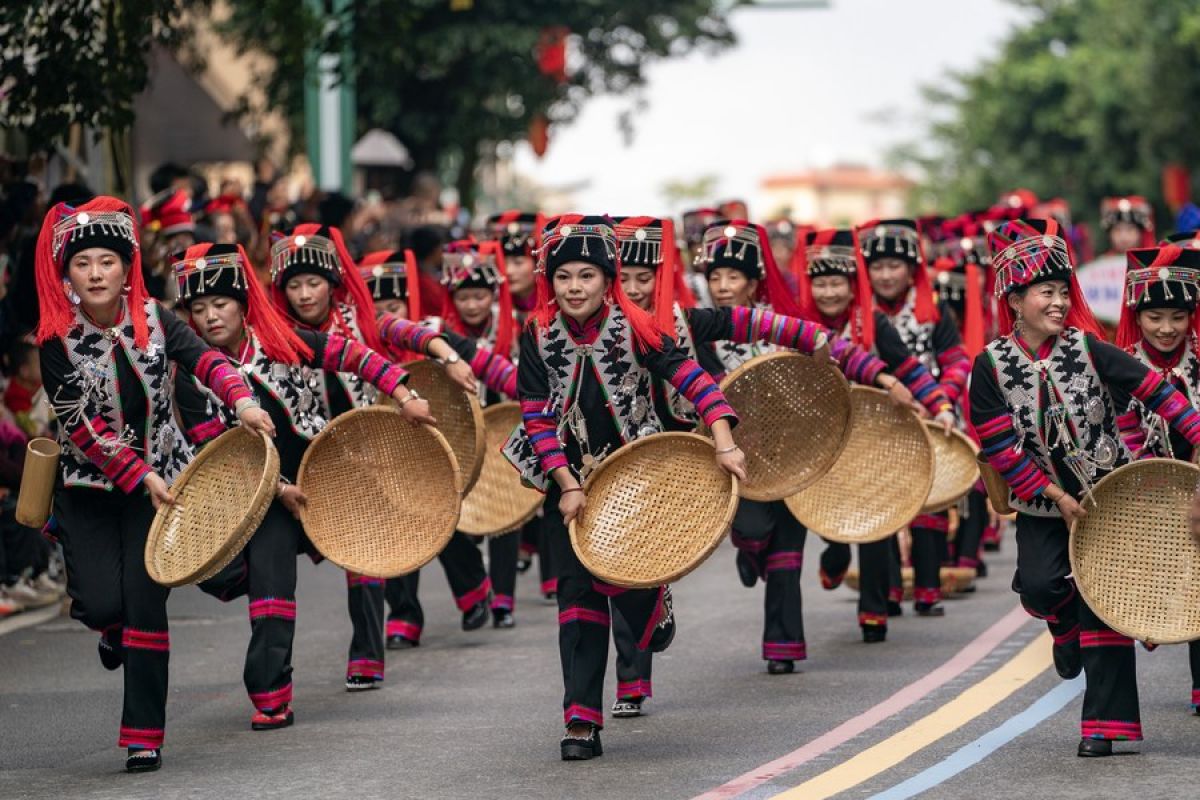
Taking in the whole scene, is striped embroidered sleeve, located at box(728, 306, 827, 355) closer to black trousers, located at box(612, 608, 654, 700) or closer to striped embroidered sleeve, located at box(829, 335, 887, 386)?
striped embroidered sleeve, located at box(829, 335, 887, 386)

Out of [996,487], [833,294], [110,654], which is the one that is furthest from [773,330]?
[110,654]

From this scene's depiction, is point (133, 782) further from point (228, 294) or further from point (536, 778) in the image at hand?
point (228, 294)

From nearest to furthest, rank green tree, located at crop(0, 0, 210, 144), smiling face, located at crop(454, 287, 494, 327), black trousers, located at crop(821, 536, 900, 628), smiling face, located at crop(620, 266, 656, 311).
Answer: smiling face, located at crop(620, 266, 656, 311), black trousers, located at crop(821, 536, 900, 628), smiling face, located at crop(454, 287, 494, 327), green tree, located at crop(0, 0, 210, 144)

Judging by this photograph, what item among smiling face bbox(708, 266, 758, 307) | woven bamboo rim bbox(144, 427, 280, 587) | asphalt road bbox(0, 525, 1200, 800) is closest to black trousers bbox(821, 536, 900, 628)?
asphalt road bbox(0, 525, 1200, 800)

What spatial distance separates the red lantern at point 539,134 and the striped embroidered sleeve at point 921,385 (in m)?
17.6

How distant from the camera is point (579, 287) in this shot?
917cm

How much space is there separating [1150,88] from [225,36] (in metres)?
30.5

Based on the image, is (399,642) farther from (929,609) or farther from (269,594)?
(929,609)

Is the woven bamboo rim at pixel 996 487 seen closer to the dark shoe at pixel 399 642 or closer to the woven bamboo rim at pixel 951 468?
the woven bamboo rim at pixel 951 468

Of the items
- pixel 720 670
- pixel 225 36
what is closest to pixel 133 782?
pixel 720 670

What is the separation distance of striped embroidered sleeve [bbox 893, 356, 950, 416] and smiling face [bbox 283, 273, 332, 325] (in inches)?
119

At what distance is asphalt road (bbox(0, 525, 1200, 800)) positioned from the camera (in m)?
8.47

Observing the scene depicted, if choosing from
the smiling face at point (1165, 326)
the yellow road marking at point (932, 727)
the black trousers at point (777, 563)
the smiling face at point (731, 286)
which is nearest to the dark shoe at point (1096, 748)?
the yellow road marking at point (932, 727)

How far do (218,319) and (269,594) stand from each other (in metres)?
1.14
